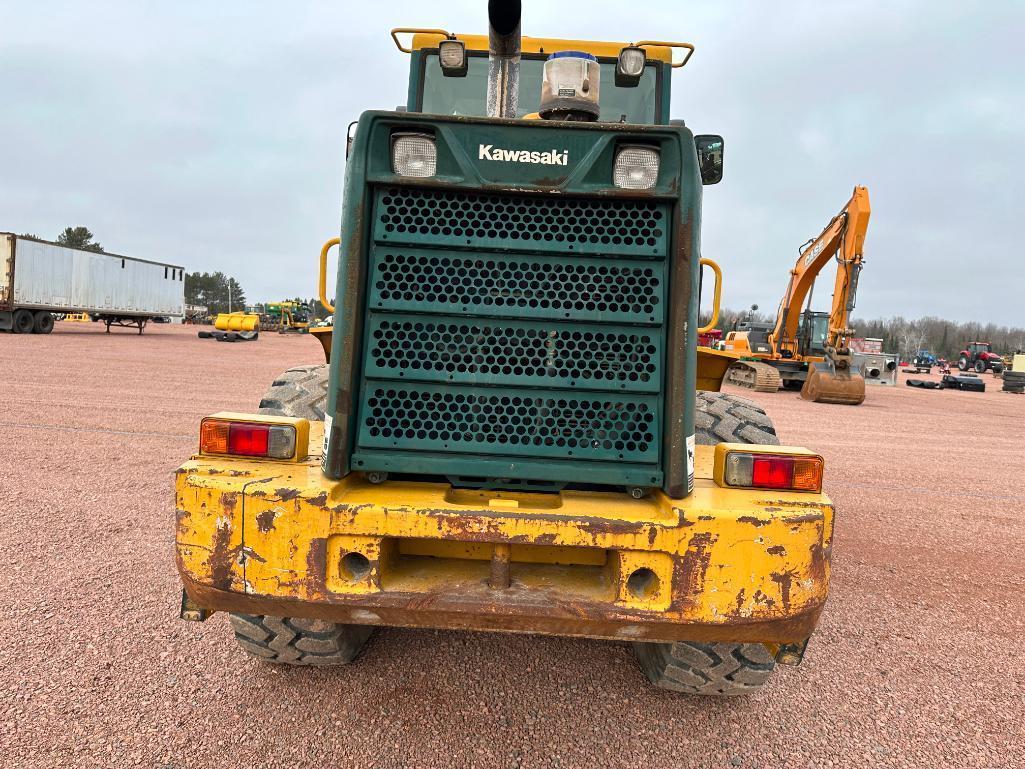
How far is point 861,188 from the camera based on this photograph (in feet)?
47.6

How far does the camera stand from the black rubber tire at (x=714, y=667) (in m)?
2.52

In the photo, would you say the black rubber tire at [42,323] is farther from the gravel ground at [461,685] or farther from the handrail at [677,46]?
the handrail at [677,46]

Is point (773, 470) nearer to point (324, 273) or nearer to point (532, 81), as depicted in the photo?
point (324, 273)

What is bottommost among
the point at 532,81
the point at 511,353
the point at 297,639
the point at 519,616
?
the point at 297,639

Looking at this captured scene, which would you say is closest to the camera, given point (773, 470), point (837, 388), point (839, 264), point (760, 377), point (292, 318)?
point (773, 470)

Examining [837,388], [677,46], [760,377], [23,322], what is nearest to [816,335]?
[760,377]

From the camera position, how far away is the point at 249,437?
2322 mm

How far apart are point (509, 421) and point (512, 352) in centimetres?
24

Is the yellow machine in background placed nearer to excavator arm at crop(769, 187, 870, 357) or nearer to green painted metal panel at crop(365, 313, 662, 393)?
excavator arm at crop(769, 187, 870, 357)

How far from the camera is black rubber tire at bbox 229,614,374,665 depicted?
2594mm

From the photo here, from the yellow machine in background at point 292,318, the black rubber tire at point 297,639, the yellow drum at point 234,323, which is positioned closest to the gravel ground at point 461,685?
the black rubber tire at point 297,639

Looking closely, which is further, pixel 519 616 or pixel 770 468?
pixel 770 468

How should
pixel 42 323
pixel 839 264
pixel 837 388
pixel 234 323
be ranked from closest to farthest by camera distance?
pixel 839 264 → pixel 837 388 → pixel 42 323 → pixel 234 323

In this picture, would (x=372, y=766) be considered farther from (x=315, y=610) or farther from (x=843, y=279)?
(x=843, y=279)
